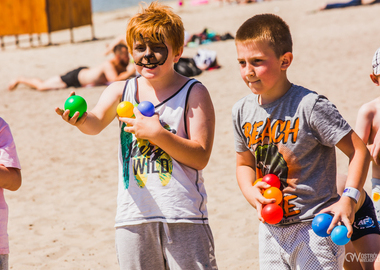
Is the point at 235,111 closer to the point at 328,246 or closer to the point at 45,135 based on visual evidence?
the point at 328,246

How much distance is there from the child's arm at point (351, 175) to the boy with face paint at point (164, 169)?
684mm

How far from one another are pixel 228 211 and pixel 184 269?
2960mm

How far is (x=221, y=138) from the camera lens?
308 inches

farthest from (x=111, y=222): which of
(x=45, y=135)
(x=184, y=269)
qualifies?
(x=45, y=135)

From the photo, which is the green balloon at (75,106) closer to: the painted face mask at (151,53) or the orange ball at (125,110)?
the orange ball at (125,110)

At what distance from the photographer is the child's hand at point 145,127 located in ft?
7.37

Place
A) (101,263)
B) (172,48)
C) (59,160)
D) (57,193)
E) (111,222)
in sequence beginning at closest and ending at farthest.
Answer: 1. (172,48)
2. (101,263)
3. (111,222)
4. (57,193)
5. (59,160)

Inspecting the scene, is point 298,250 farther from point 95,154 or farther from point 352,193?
point 95,154

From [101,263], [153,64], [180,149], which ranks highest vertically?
[153,64]

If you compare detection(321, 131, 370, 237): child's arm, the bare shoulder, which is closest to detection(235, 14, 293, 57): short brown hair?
the bare shoulder

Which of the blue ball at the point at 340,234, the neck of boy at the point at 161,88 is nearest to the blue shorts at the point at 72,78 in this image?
the neck of boy at the point at 161,88

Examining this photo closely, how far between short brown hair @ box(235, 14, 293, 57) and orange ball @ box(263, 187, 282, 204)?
2.30 ft

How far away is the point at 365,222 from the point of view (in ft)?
10.1

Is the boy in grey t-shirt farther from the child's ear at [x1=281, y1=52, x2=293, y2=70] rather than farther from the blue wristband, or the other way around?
the blue wristband
